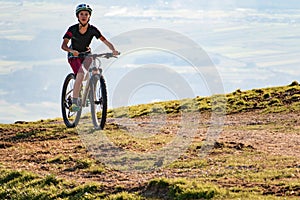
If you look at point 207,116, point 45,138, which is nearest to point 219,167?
point 45,138

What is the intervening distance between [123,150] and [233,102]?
1667cm

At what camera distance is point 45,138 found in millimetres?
21891

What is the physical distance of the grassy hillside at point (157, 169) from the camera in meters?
13.8

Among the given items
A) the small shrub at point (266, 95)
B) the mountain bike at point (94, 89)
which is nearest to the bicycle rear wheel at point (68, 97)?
the mountain bike at point (94, 89)

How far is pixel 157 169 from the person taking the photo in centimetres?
1605

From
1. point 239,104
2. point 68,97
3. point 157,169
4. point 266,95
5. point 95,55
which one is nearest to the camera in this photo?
point 157,169

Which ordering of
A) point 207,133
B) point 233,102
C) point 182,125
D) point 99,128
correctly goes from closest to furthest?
point 99,128
point 207,133
point 182,125
point 233,102

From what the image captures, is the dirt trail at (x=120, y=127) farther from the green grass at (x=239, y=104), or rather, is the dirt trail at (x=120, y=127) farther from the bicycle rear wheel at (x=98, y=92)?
the green grass at (x=239, y=104)

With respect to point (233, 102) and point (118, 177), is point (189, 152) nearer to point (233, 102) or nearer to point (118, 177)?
point (118, 177)

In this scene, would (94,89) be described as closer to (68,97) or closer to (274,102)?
(68,97)

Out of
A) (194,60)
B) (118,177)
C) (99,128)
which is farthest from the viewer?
(99,128)

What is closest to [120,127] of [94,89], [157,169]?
[94,89]

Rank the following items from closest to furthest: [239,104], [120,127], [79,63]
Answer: [79,63] → [120,127] → [239,104]

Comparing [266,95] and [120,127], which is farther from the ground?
[266,95]
